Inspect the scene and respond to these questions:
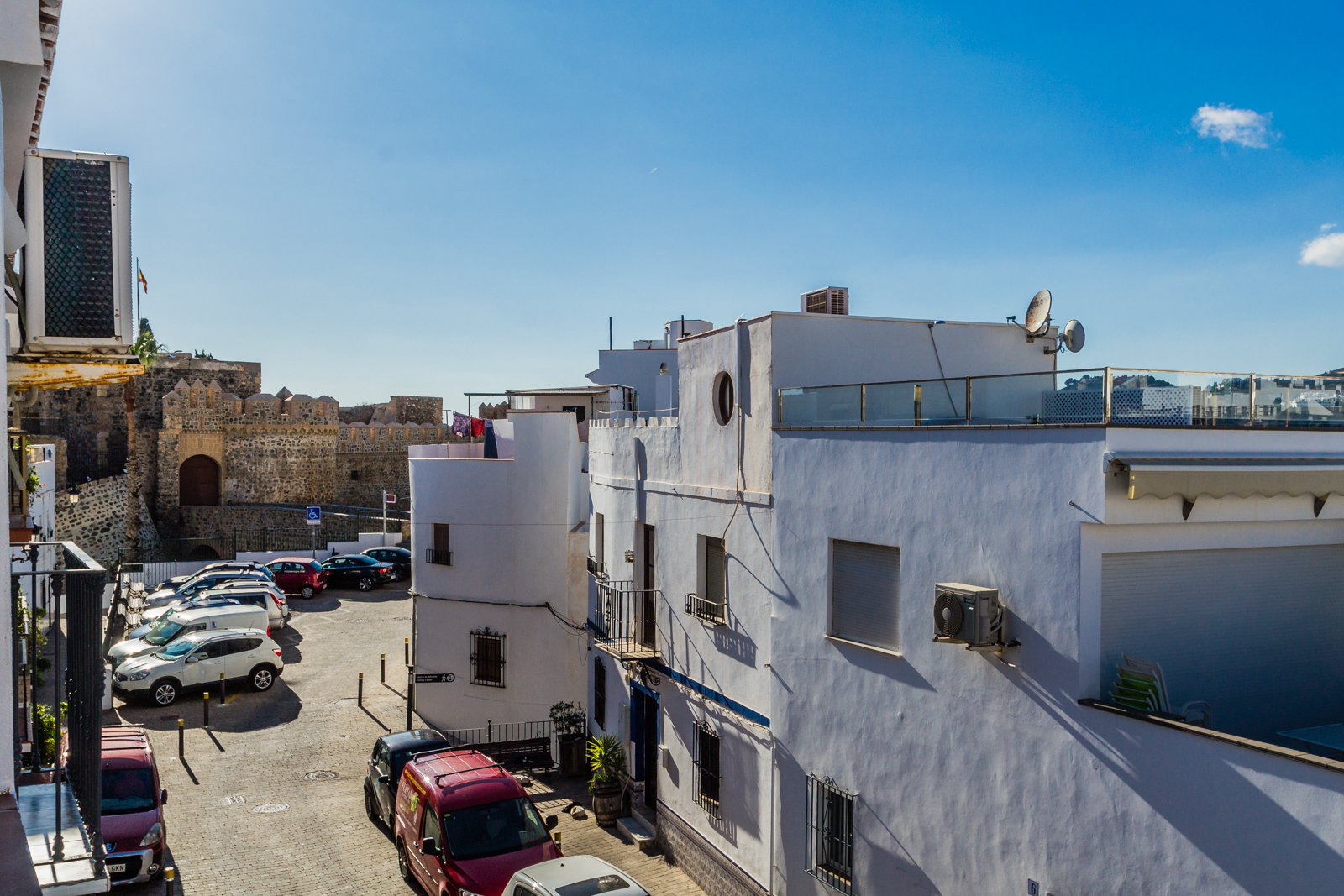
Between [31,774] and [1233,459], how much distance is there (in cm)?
960

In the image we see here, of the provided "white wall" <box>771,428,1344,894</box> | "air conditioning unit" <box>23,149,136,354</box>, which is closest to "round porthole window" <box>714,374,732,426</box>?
"white wall" <box>771,428,1344,894</box>

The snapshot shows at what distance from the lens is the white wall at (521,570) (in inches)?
682

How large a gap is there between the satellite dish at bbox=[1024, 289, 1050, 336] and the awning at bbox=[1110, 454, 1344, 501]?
4.49 m

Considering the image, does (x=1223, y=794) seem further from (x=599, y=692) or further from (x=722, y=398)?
(x=599, y=692)

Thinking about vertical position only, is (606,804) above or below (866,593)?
below

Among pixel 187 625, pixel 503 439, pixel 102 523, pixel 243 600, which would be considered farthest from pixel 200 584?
pixel 503 439

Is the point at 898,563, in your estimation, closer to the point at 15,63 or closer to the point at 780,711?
the point at 780,711

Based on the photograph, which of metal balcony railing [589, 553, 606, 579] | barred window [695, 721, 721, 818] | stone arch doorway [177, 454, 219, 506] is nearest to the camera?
barred window [695, 721, 721, 818]

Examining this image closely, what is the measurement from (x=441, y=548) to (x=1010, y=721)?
13399 mm

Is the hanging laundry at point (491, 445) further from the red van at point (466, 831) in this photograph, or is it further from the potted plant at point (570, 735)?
the red van at point (466, 831)

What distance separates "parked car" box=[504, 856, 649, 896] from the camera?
9.45m

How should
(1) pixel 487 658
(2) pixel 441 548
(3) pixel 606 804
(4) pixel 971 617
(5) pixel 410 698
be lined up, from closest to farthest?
1. (4) pixel 971 617
2. (3) pixel 606 804
3. (1) pixel 487 658
4. (5) pixel 410 698
5. (2) pixel 441 548

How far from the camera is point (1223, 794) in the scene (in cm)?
629

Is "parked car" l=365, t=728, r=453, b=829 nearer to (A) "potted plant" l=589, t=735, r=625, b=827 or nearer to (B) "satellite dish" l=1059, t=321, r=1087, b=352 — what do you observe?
(A) "potted plant" l=589, t=735, r=625, b=827
